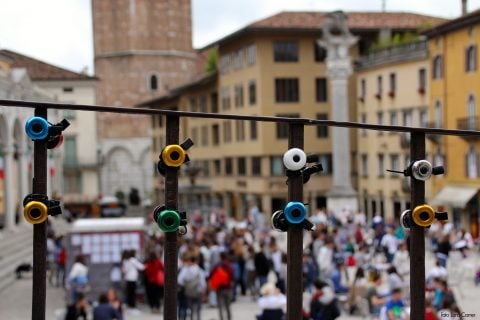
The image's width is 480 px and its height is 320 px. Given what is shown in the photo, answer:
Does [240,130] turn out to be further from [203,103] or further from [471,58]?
[471,58]

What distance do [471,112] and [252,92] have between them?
14903 mm

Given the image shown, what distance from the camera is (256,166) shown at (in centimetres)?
4953

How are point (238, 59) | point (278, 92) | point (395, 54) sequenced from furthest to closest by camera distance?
point (238, 59) < point (278, 92) < point (395, 54)

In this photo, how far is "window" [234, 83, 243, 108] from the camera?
50.9m

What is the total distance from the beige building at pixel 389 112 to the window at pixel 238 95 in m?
6.16

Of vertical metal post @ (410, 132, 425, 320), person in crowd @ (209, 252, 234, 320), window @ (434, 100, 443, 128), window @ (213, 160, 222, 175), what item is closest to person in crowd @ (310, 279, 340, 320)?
person in crowd @ (209, 252, 234, 320)

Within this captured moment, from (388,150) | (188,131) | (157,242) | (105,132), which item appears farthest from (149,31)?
(157,242)

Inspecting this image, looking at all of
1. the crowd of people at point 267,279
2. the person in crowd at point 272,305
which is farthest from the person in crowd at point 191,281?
the person in crowd at point 272,305

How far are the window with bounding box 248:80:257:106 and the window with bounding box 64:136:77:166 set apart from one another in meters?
21.5

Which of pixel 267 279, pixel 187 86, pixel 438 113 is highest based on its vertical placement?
pixel 187 86

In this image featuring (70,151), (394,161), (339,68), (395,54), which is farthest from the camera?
(70,151)

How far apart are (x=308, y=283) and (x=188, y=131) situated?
147 feet

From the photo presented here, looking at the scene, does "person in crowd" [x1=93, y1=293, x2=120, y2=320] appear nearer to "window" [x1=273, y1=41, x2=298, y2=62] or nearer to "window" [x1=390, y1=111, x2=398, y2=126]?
"window" [x1=390, y1=111, x2=398, y2=126]

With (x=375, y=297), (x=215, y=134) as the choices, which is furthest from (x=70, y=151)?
(x=375, y=297)
